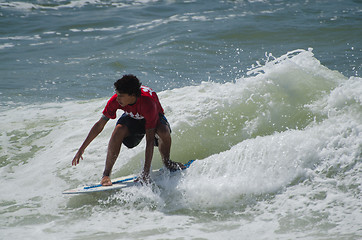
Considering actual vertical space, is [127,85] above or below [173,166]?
above

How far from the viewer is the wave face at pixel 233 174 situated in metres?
4.31

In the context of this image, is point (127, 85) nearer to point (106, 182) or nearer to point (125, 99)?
point (125, 99)

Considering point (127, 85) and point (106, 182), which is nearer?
point (127, 85)

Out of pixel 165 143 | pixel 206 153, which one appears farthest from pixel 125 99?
pixel 206 153

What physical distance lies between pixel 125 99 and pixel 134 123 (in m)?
0.45

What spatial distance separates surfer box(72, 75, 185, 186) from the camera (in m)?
4.55

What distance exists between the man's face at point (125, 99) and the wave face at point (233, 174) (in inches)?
40.5

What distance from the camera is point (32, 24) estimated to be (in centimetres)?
1919

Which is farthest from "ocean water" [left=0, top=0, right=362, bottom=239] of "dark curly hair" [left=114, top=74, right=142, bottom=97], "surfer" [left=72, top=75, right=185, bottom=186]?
"dark curly hair" [left=114, top=74, right=142, bottom=97]

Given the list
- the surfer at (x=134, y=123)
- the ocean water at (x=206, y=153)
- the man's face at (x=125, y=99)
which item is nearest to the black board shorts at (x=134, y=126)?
the surfer at (x=134, y=123)

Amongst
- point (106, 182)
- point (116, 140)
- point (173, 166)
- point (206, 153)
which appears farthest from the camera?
point (206, 153)

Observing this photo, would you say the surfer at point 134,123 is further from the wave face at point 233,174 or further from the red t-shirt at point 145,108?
the wave face at point 233,174

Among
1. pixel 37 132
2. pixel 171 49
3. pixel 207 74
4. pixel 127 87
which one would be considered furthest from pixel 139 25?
pixel 127 87

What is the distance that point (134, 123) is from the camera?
493 cm
